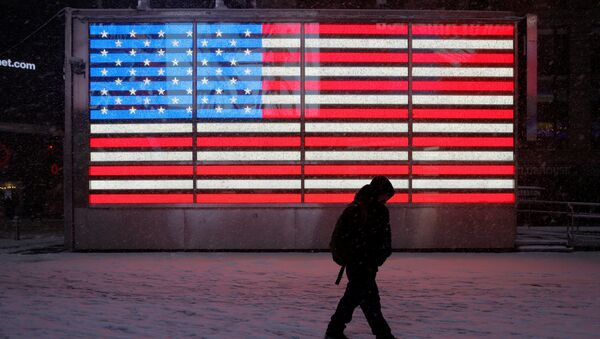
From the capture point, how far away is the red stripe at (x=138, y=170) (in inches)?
682

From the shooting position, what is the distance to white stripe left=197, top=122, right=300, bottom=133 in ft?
56.7

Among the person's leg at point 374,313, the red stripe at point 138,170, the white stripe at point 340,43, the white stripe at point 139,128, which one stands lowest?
the person's leg at point 374,313

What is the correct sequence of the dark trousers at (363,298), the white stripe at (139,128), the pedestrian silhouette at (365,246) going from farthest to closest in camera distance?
the white stripe at (139,128) < the dark trousers at (363,298) < the pedestrian silhouette at (365,246)

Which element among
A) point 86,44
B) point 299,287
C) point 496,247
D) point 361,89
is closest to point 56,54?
point 86,44

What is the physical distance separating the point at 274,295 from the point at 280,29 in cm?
756

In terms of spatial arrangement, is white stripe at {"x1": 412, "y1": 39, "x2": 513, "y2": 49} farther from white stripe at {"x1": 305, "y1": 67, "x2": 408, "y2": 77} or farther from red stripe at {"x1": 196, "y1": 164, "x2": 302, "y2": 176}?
red stripe at {"x1": 196, "y1": 164, "x2": 302, "y2": 176}

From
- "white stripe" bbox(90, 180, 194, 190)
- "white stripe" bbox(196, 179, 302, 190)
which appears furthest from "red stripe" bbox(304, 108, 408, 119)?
"white stripe" bbox(90, 180, 194, 190)

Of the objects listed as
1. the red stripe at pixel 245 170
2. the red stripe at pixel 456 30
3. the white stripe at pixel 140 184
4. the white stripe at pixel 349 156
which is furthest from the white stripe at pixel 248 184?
the red stripe at pixel 456 30

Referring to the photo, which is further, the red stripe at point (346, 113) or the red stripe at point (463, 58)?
the red stripe at point (463, 58)

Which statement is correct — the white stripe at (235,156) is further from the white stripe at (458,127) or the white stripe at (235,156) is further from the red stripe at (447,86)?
the red stripe at (447,86)

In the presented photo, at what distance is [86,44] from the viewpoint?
57.0 ft

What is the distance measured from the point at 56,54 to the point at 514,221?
77.7 ft

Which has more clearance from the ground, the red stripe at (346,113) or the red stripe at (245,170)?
the red stripe at (346,113)

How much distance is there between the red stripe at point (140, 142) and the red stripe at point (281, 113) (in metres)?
1.72
